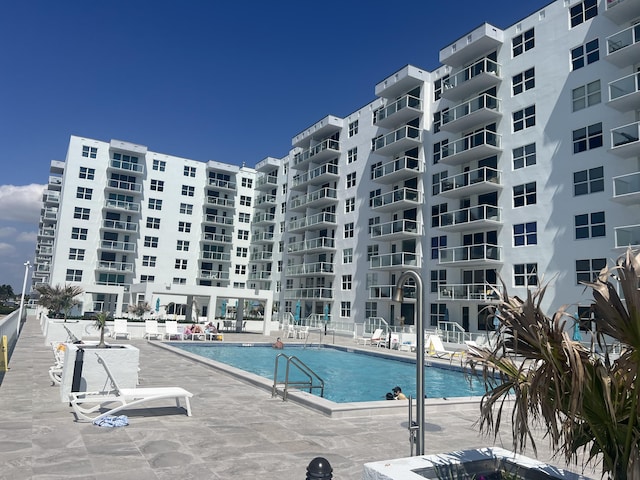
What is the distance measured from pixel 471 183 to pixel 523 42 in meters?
9.51

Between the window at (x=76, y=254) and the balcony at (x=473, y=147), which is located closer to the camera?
the balcony at (x=473, y=147)

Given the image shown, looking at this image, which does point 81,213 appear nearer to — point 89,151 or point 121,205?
point 121,205

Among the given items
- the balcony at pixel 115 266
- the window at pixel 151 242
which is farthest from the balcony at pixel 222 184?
the balcony at pixel 115 266

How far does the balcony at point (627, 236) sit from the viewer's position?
22688 millimetres

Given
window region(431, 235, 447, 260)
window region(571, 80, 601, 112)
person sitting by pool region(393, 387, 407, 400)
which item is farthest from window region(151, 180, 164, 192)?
person sitting by pool region(393, 387, 407, 400)

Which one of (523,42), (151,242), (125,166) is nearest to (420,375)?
(523,42)

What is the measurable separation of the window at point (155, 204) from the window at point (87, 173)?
22.8ft

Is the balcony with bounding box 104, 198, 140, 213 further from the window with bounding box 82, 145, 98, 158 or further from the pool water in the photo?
the pool water

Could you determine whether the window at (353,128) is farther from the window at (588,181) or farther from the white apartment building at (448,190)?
the window at (588,181)

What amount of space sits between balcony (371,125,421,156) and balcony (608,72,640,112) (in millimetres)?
14741

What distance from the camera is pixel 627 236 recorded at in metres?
23.0

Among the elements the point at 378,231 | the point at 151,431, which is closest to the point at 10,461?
the point at 151,431

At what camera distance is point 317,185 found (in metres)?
51.2

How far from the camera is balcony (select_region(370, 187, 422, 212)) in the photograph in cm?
3681
